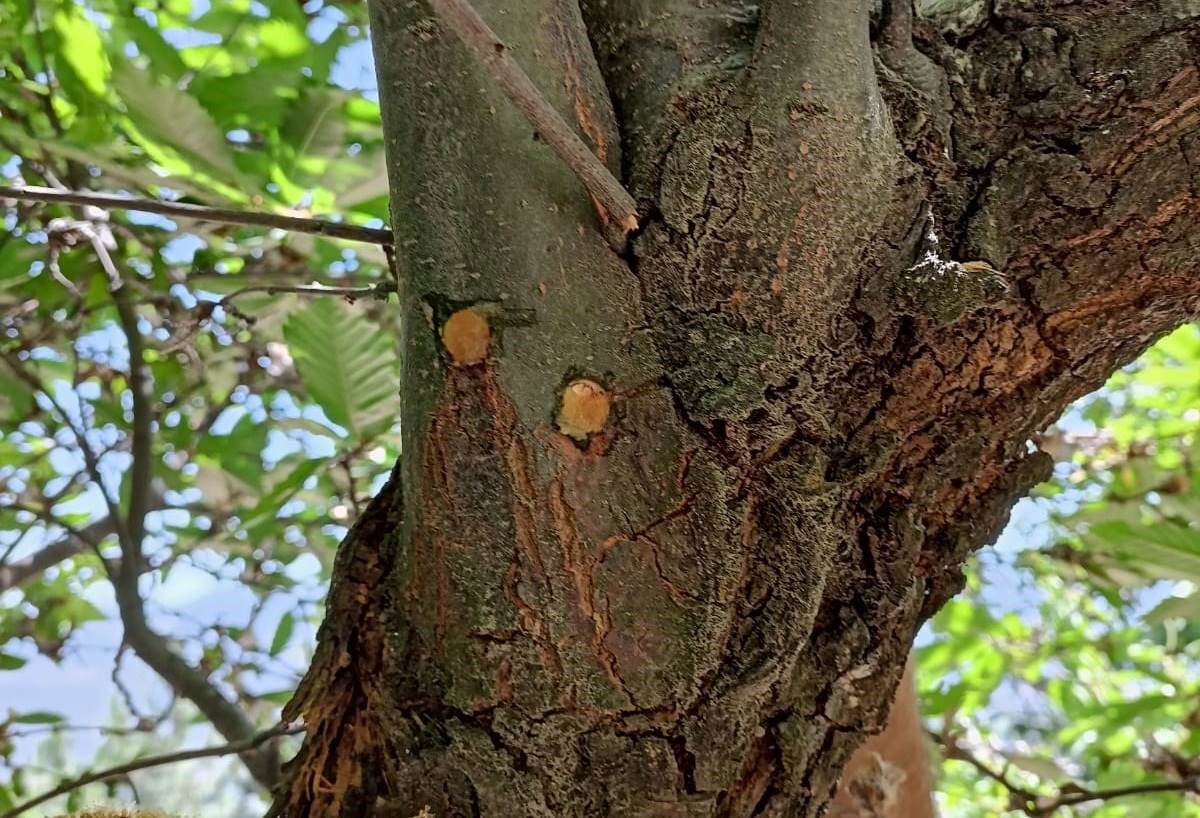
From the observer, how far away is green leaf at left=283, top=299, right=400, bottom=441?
88cm

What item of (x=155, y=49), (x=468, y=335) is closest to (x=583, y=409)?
(x=468, y=335)

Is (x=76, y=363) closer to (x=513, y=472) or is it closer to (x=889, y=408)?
(x=513, y=472)

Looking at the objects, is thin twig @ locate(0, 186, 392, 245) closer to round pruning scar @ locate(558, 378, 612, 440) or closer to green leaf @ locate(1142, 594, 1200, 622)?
round pruning scar @ locate(558, 378, 612, 440)

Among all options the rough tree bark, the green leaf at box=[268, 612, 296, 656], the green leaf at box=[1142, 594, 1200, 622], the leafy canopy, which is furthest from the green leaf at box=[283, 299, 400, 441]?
the green leaf at box=[1142, 594, 1200, 622]

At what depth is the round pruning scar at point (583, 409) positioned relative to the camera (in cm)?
46

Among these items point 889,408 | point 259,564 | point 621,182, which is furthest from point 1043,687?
point 621,182

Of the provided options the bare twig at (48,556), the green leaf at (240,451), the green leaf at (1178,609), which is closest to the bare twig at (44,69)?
the green leaf at (240,451)

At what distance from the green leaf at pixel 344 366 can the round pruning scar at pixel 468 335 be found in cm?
43

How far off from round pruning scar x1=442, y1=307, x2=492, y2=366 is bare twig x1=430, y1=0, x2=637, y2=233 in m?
0.09

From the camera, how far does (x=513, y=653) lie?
18.6 inches

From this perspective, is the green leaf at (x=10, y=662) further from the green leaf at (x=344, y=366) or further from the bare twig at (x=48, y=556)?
the green leaf at (x=344, y=366)

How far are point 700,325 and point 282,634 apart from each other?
107 cm

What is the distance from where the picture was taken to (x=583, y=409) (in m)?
0.46

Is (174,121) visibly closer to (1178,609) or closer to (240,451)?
(240,451)
